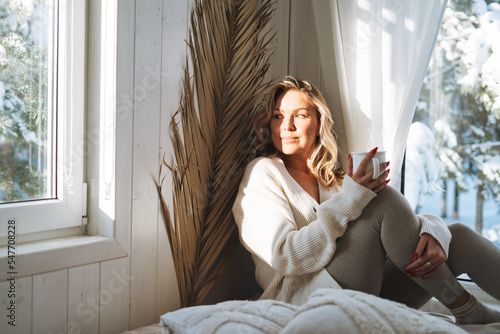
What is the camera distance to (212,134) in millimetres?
1869

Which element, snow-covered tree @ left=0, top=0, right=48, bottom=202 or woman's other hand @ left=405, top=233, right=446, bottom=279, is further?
woman's other hand @ left=405, top=233, right=446, bottom=279

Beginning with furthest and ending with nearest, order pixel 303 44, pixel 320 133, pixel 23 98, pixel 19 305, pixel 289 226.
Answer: pixel 303 44 < pixel 320 133 < pixel 289 226 < pixel 23 98 < pixel 19 305

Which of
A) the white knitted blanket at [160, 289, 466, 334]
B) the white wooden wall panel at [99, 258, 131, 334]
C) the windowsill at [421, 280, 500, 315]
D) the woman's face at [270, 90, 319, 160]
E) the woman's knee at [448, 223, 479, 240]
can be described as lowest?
the windowsill at [421, 280, 500, 315]

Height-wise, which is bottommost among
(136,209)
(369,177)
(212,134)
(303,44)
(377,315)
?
(377,315)

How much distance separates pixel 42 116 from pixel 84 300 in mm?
568

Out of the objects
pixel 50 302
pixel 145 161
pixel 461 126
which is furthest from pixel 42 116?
pixel 461 126

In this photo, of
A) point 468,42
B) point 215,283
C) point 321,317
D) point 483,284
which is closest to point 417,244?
point 483,284

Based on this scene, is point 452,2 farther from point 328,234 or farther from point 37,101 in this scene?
point 37,101

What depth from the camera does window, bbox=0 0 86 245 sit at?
136 cm

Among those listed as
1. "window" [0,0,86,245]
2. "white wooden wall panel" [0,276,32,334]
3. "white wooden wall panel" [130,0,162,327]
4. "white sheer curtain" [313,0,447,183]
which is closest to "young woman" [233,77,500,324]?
"white wooden wall panel" [130,0,162,327]

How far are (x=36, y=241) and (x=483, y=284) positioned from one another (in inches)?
54.4

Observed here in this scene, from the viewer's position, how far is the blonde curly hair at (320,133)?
1.96m

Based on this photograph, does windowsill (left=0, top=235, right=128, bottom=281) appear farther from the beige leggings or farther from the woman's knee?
the woman's knee

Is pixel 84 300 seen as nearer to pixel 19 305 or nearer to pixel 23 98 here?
pixel 19 305
